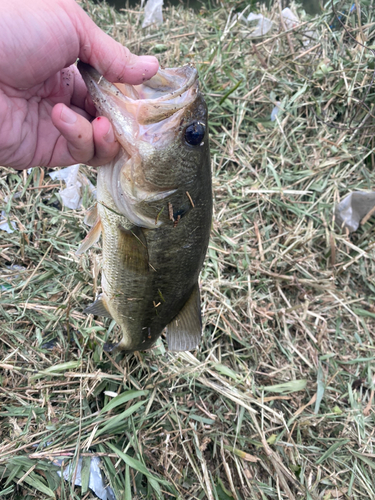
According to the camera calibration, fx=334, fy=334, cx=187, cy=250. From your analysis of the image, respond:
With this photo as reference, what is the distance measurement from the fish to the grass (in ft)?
2.13

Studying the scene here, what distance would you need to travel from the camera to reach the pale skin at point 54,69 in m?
1.17

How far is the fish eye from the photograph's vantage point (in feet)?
4.03

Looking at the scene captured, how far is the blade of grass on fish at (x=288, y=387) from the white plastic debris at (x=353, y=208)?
1.42 m

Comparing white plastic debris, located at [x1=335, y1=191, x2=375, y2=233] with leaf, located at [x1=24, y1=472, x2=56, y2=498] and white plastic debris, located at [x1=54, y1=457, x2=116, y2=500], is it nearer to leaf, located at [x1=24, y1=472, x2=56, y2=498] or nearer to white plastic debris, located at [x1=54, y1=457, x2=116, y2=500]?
white plastic debris, located at [x1=54, y1=457, x2=116, y2=500]

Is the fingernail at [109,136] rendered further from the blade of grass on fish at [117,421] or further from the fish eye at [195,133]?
the blade of grass on fish at [117,421]

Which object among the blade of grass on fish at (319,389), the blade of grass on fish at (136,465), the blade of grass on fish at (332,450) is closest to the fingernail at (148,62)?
the blade of grass on fish at (136,465)

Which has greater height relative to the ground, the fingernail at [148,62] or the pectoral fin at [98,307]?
the fingernail at [148,62]

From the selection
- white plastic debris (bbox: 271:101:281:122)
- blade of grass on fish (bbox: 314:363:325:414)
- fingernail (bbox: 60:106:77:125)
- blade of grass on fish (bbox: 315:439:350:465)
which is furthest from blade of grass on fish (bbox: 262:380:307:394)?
white plastic debris (bbox: 271:101:281:122)

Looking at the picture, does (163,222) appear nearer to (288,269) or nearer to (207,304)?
(207,304)

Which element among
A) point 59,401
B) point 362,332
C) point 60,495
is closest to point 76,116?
point 59,401

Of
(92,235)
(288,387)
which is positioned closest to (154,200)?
(92,235)

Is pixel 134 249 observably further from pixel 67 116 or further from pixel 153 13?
pixel 153 13

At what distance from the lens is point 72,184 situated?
250 centimetres

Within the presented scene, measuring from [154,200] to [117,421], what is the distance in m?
1.30
